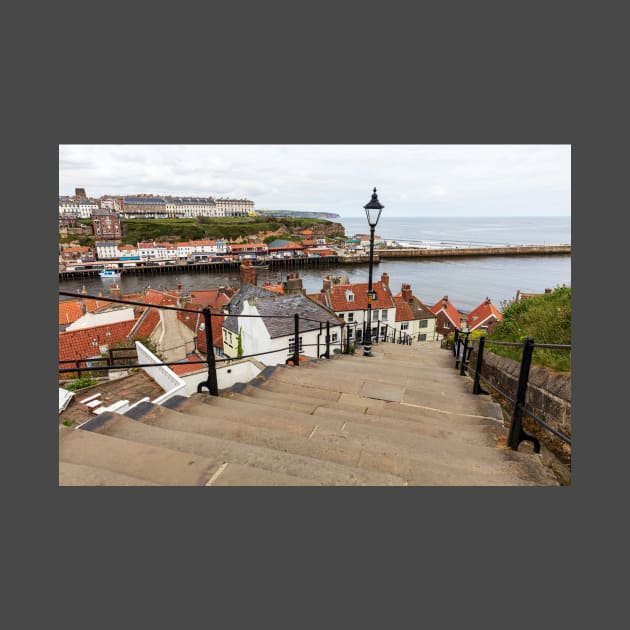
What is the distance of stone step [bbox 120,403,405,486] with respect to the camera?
2334 mm

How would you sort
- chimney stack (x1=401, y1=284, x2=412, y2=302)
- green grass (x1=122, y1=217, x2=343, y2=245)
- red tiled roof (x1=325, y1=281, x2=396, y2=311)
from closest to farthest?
red tiled roof (x1=325, y1=281, x2=396, y2=311)
chimney stack (x1=401, y1=284, x2=412, y2=302)
green grass (x1=122, y1=217, x2=343, y2=245)

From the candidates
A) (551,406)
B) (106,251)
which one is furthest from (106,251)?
(551,406)

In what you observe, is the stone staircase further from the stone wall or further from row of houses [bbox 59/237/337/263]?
row of houses [bbox 59/237/337/263]

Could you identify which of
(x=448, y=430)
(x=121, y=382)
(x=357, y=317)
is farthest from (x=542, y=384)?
(x=357, y=317)

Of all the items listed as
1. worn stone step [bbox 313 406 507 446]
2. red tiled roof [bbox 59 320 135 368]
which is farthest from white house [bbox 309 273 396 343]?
worn stone step [bbox 313 406 507 446]

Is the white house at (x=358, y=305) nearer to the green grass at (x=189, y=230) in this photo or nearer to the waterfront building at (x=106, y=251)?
the waterfront building at (x=106, y=251)

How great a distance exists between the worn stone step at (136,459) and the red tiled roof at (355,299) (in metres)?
22.7

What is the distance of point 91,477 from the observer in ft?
6.57

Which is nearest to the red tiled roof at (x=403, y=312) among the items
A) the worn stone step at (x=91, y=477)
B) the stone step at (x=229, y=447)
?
the stone step at (x=229, y=447)

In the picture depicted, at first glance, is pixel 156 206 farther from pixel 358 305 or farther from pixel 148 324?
pixel 148 324

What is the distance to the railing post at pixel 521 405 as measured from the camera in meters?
2.93

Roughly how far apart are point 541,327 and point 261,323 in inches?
515

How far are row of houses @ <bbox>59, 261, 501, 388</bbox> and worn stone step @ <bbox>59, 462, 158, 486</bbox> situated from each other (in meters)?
7.09

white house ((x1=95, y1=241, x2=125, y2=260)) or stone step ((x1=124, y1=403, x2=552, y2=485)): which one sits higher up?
white house ((x1=95, y1=241, x2=125, y2=260))
